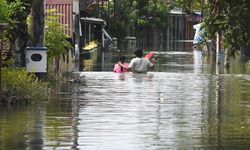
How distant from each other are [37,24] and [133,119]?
25.9ft

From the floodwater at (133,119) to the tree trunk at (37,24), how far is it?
1431 millimetres

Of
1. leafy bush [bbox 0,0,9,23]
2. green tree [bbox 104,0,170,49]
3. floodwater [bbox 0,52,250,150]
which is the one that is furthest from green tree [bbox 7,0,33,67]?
green tree [bbox 104,0,170,49]

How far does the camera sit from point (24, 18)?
20844mm

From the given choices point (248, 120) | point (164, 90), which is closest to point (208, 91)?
point (164, 90)

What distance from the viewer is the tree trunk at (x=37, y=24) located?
70.4 feet

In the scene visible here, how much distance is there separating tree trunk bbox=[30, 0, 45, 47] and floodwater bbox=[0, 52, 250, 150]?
4.69 ft

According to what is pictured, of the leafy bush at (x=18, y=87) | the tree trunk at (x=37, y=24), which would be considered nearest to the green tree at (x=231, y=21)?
the leafy bush at (x=18, y=87)

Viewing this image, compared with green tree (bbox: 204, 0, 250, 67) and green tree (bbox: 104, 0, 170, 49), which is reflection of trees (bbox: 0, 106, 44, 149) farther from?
green tree (bbox: 104, 0, 170, 49)

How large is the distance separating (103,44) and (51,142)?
174ft

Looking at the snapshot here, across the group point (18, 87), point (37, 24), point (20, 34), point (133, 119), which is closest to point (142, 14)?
point (37, 24)

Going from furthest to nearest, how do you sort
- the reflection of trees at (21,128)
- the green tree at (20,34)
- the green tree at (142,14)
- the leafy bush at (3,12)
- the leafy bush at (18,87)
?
1. the green tree at (142,14)
2. the green tree at (20,34)
3. the leafy bush at (3,12)
4. the leafy bush at (18,87)
5. the reflection of trees at (21,128)

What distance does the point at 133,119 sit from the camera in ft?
47.3

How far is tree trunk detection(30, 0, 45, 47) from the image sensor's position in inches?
845

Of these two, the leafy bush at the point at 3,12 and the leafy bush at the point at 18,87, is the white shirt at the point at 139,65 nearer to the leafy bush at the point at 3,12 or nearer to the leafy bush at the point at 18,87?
the leafy bush at the point at 18,87
